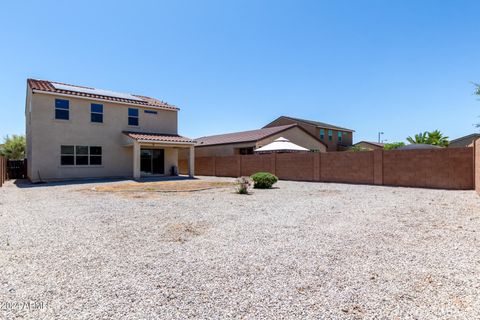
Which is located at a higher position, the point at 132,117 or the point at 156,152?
the point at 132,117

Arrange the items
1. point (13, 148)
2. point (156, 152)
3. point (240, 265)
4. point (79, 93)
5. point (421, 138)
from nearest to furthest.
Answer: point (240, 265) → point (79, 93) → point (156, 152) → point (421, 138) → point (13, 148)

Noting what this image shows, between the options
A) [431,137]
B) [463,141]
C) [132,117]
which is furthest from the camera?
[463,141]

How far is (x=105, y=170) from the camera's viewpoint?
20.3m

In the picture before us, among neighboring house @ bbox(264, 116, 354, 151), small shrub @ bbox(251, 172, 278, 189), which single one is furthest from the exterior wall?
neighboring house @ bbox(264, 116, 354, 151)

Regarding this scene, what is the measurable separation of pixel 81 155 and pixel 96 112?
3.27m

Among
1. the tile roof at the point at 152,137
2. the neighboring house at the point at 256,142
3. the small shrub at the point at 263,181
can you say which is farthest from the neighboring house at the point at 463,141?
the tile roof at the point at 152,137

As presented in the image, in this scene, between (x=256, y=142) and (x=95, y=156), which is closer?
(x=95, y=156)

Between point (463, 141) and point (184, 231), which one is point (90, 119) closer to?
point (184, 231)

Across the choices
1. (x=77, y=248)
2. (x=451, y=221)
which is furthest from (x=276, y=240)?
(x=451, y=221)

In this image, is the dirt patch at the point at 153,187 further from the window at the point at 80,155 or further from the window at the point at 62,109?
the window at the point at 62,109

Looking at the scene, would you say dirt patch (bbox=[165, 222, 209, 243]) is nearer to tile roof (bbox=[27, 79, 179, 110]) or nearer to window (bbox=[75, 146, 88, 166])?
window (bbox=[75, 146, 88, 166])

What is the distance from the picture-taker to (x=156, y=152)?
2247 centimetres

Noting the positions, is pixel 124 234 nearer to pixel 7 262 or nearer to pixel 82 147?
pixel 7 262

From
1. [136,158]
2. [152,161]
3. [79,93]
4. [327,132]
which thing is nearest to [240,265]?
[136,158]
